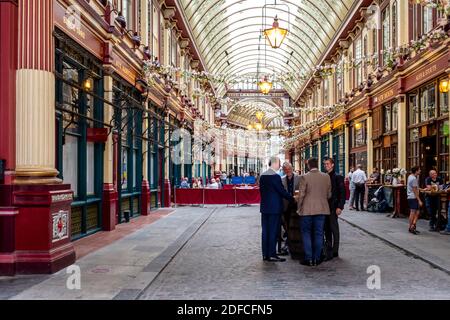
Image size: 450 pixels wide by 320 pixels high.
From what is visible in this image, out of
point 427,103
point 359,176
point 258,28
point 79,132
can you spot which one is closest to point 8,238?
point 79,132

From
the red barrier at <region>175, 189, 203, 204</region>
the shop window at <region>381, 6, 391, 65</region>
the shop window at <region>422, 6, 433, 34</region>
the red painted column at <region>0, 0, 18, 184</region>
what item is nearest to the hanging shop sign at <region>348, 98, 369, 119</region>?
the shop window at <region>381, 6, 391, 65</region>

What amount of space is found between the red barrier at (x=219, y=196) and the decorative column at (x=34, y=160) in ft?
55.8

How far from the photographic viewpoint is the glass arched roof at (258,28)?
3044cm

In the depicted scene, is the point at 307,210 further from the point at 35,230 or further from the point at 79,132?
the point at 79,132

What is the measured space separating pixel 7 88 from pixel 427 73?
40.8ft

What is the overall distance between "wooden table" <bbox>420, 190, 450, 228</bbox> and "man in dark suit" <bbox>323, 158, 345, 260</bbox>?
15.2 ft

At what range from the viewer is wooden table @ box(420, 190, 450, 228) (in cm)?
1374

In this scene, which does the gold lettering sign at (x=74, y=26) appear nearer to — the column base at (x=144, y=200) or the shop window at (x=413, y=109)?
the column base at (x=144, y=200)

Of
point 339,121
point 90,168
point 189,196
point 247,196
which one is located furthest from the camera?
point 339,121

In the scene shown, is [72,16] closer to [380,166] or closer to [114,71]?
[114,71]

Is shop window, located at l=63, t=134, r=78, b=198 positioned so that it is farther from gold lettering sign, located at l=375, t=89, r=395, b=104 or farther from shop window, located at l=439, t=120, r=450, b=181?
gold lettering sign, located at l=375, t=89, r=395, b=104

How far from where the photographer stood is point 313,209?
30.4ft

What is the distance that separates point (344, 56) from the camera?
30562 millimetres

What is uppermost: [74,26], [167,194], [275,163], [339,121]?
[74,26]
